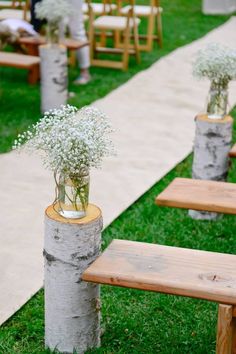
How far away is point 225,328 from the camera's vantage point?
9.55ft

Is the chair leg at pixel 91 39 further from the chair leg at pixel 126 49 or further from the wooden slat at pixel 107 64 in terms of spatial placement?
the chair leg at pixel 126 49

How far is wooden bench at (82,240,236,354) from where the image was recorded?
9.50ft

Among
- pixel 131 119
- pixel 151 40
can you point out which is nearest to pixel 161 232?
pixel 131 119

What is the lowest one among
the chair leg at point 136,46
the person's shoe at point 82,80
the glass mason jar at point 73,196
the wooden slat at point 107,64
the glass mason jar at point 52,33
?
the person's shoe at point 82,80

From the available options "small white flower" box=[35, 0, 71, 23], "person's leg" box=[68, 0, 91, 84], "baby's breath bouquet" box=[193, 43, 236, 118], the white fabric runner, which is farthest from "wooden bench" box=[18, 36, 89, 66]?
the white fabric runner

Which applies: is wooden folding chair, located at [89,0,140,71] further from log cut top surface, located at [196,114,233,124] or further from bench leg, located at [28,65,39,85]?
log cut top surface, located at [196,114,233,124]

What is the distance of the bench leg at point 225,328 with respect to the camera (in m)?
→ 2.89

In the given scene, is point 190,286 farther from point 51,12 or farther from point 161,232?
point 51,12

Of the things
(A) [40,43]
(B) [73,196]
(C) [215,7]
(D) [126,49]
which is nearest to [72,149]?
(B) [73,196]

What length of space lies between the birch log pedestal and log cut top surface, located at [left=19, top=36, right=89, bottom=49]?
13.5ft

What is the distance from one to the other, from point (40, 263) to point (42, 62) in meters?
2.68

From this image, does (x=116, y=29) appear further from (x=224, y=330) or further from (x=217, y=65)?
(x=224, y=330)

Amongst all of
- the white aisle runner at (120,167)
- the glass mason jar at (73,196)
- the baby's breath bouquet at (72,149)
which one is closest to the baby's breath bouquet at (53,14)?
the white aisle runner at (120,167)

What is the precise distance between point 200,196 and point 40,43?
4.05 m
